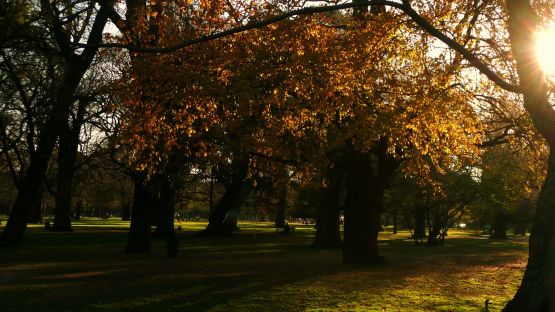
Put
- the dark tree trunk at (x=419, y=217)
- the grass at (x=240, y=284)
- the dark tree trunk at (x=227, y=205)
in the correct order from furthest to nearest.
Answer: the dark tree trunk at (x=227, y=205) < the dark tree trunk at (x=419, y=217) < the grass at (x=240, y=284)

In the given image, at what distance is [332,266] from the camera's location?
2084 cm

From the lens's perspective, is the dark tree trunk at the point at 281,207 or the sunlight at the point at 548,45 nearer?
the sunlight at the point at 548,45

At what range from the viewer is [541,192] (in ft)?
30.1

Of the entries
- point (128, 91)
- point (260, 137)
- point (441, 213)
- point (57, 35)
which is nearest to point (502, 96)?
point (260, 137)

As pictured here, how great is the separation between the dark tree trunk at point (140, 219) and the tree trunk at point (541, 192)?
62.0ft

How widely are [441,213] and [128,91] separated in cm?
3053

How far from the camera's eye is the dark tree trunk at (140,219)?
2520cm

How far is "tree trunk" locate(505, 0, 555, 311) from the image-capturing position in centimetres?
853

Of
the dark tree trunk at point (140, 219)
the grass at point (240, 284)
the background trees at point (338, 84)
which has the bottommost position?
the grass at point (240, 284)

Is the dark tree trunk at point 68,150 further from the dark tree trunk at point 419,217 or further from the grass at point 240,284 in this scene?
the dark tree trunk at point 419,217

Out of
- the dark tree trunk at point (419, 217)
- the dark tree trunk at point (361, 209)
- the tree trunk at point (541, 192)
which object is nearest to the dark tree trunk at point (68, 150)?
the dark tree trunk at point (361, 209)

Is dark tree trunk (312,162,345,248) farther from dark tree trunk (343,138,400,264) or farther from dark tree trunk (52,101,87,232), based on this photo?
dark tree trunk (52,101,87,232)

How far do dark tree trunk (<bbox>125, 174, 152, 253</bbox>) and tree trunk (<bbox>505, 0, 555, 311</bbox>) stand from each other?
18902 millimetres

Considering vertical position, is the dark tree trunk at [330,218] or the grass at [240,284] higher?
the dark tree trunk at [330,218]
